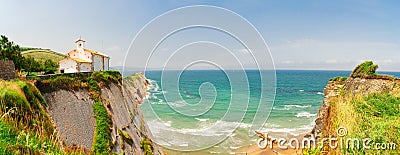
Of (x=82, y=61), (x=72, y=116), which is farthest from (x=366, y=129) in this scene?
(x=82, y=61)

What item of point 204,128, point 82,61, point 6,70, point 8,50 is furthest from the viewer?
point 204,128

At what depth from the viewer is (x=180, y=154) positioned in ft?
70.2

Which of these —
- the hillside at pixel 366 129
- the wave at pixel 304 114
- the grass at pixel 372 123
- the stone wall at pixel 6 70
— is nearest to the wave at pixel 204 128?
the wave at pixel 304 114

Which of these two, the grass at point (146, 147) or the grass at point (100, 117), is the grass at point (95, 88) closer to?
the grass at point (100, 117)

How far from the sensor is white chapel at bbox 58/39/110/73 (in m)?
20.8

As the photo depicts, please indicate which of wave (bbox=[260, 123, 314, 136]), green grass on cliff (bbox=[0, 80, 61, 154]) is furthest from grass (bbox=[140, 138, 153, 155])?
wave (bbox=[260, 123, 314, 136])

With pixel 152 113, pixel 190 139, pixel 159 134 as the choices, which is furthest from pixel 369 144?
pixel 152 113

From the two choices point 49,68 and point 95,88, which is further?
point 49,68

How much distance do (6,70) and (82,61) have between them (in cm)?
1075

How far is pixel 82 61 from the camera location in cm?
2161

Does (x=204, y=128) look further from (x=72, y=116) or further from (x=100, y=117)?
(x=72, y=116)

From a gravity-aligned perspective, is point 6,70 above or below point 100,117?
above

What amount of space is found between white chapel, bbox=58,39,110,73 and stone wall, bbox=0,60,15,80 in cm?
957

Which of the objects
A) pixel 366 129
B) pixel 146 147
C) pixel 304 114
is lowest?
pixel 304 114
